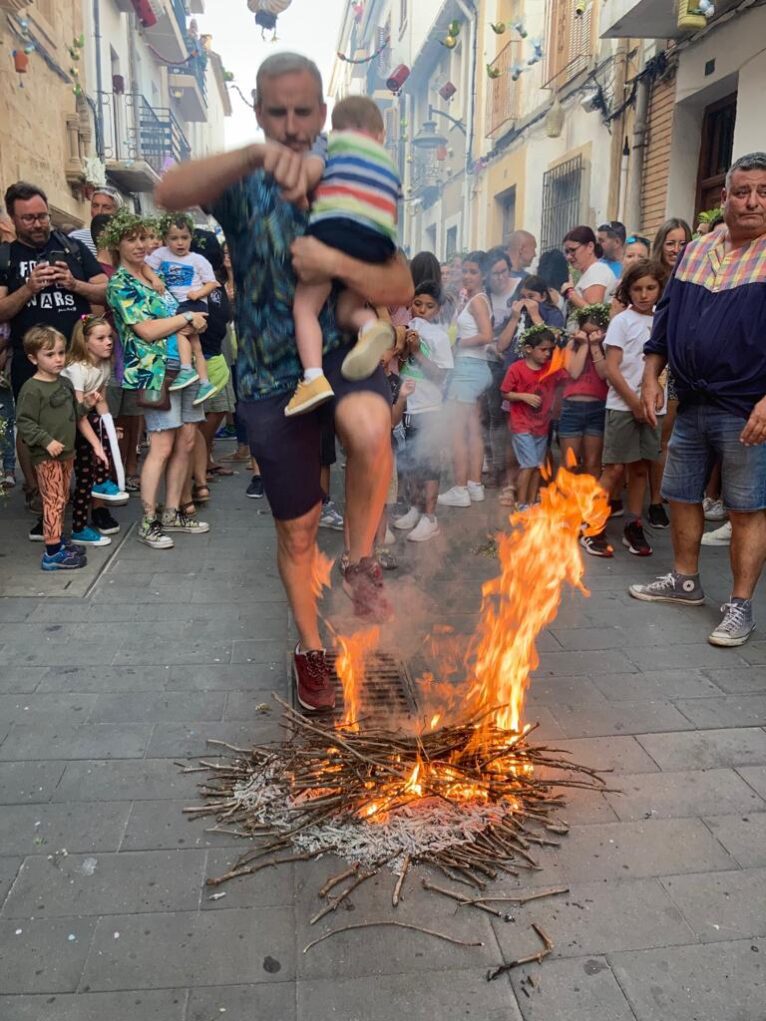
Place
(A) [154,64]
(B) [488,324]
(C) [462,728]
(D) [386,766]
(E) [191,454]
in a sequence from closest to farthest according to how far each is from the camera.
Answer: (D) [386,766]
(C) [462,728]
(E) [191,454]
(B) [488,324]
(A) [154,64]

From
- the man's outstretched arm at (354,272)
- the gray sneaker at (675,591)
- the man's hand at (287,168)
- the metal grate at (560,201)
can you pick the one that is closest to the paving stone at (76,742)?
the man's outstretched arm at (354,272)

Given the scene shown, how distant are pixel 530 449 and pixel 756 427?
2718 mm

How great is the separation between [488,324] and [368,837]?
216 inches

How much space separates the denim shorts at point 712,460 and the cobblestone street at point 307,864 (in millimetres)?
671

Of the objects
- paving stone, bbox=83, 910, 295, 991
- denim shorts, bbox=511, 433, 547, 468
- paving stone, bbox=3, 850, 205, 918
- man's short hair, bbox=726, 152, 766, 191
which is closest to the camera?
paving stone, bbox=83, 910, 295, 991

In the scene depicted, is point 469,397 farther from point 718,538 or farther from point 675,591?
point 675,591

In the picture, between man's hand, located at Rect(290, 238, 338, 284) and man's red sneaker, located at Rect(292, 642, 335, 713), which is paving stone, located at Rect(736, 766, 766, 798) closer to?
man's red sneaker, located at Rect(292, 642, 335, 713)

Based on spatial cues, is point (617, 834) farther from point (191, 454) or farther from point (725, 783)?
point (191, 454)

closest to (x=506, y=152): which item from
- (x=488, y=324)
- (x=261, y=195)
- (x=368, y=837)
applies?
(x=488, y=324)

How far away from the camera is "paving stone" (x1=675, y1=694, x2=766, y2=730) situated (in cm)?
331

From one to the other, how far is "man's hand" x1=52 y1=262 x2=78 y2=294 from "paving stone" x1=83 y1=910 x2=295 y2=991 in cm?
453

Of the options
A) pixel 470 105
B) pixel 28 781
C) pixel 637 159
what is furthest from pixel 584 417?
pixel 470 105

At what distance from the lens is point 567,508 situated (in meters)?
4.45

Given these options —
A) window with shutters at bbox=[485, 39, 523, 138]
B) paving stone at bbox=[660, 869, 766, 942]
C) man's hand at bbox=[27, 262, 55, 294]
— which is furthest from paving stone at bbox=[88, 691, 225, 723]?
window with shutters at bbox=[485, 39, 523, 138]
